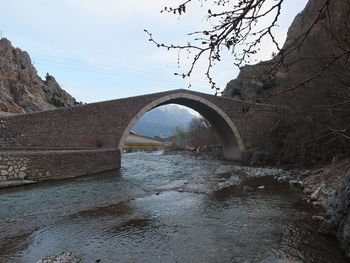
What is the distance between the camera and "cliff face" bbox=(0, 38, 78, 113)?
32.6 meters

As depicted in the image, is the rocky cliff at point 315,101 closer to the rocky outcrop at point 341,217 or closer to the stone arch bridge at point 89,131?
the stone arch bridge at point 89,131

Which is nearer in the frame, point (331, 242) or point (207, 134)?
point (331, 242)

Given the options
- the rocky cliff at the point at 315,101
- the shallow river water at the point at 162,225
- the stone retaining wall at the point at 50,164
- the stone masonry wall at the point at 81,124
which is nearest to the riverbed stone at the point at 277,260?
the shallow river water at the point at 162,225

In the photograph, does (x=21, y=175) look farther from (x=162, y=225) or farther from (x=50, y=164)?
(x=162, y=225)

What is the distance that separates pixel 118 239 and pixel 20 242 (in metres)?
2.03

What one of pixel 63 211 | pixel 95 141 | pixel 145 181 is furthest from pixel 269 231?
pixel 95 141

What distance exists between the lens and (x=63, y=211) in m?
8.66

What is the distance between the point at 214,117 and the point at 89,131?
44.7 ft

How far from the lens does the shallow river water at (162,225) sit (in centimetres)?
530

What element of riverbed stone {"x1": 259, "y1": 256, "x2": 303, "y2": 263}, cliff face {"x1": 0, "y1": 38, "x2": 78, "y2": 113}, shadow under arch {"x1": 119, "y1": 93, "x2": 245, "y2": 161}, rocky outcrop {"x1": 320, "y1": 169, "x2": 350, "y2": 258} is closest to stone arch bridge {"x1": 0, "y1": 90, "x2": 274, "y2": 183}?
shadow under arch {"x1": 119, "y1": 93, "x2": 245, "y2": 161}

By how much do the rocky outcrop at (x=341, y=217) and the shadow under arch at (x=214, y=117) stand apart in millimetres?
18473

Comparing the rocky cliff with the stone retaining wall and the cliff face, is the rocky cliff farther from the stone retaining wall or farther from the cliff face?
the cliff face

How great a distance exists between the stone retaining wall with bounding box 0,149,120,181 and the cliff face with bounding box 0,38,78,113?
1616cm

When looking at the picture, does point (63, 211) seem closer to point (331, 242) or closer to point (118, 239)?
point (118, 239)
